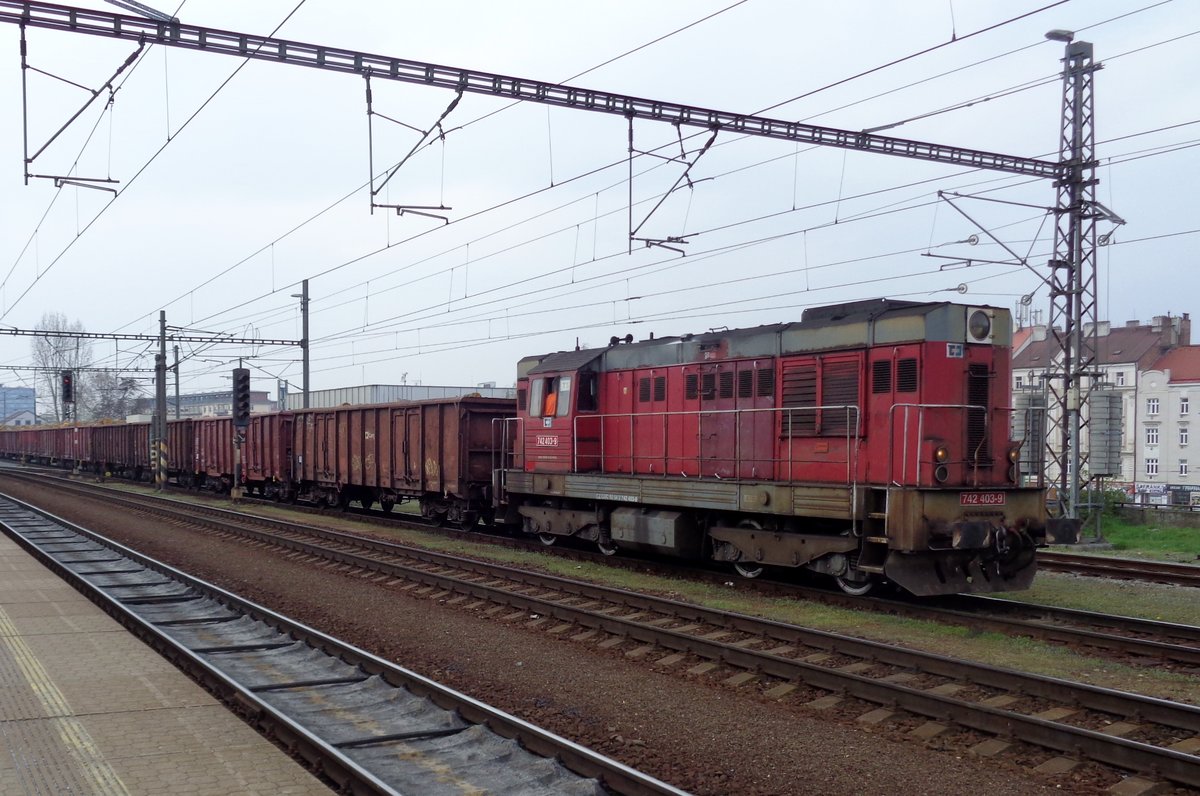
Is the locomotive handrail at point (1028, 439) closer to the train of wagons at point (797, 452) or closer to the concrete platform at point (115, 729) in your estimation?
the train of wagons at point (797, 452)

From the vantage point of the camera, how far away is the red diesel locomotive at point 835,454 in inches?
458

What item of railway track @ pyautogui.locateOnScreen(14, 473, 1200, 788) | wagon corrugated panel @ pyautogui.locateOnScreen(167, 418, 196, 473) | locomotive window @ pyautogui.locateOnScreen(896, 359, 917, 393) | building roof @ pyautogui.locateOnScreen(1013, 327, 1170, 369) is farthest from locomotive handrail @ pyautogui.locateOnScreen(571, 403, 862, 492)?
building roof @ pyautogui.locateOnScreen(1013, 327, 1170, 369)

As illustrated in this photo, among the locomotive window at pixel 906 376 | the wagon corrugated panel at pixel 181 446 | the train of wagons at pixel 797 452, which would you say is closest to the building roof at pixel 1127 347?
the wagon corrugated panel at pixel 181 446

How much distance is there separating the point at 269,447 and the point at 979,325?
2512 cm

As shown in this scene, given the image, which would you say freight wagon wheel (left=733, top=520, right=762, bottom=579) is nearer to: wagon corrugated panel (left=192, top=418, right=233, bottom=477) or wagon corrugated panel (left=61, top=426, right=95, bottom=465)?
wagon corrugated panel (left=192, top=418, right=233, bottom=477)

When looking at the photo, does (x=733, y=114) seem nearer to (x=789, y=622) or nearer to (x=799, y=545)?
(x=799, y=545)

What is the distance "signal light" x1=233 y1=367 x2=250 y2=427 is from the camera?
97.0ft

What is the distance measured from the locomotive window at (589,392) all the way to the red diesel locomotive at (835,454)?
1.67ft

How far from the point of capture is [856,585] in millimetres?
12492

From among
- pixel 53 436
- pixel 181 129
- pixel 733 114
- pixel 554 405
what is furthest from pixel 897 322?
pixel 53 436

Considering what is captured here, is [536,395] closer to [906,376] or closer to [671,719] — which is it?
[906,376]

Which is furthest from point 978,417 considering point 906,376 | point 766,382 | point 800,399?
point 766,382

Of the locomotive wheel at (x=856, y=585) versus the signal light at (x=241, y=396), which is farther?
the signal light at (x=241, y=396)

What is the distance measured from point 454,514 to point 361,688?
1419 centimetres
